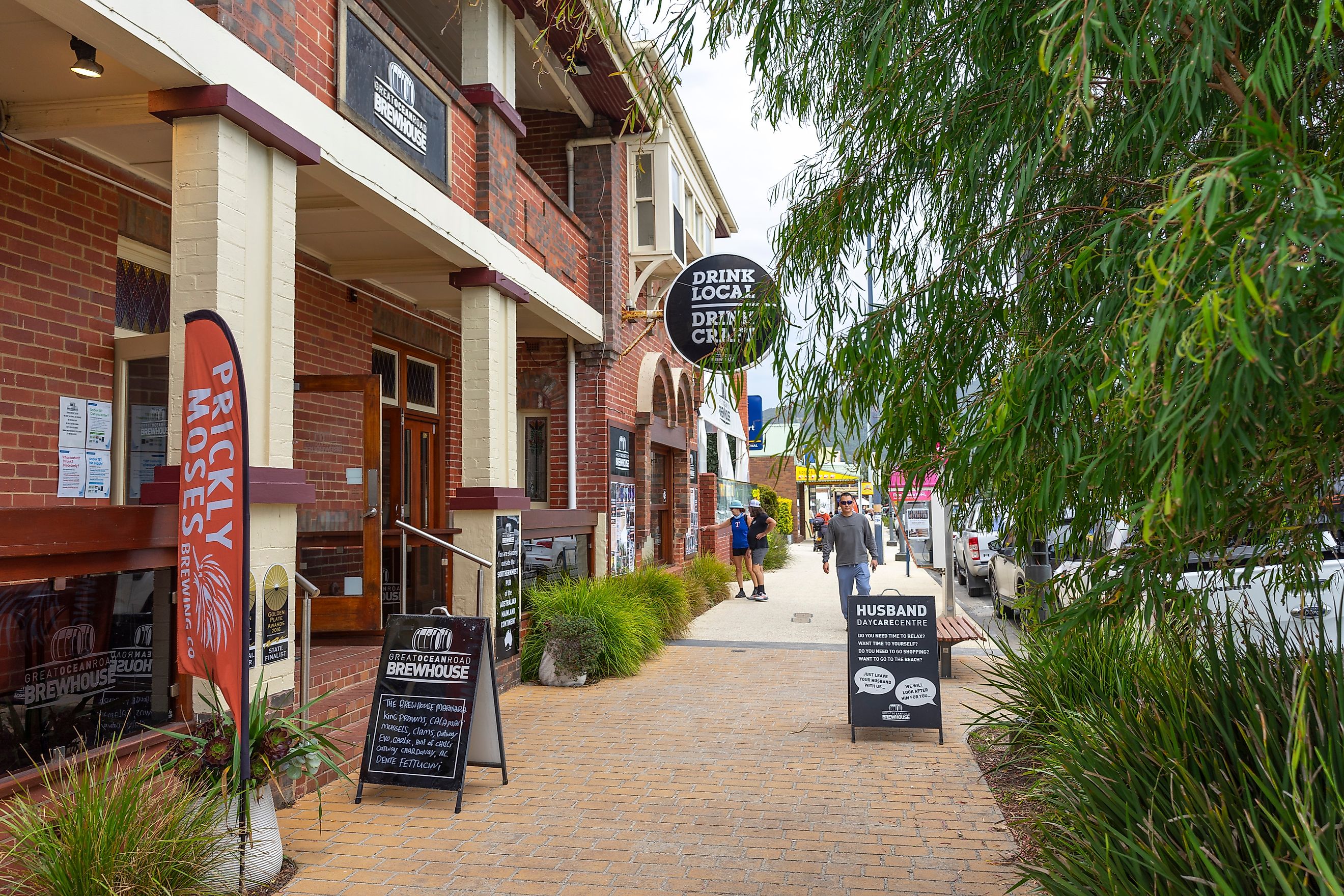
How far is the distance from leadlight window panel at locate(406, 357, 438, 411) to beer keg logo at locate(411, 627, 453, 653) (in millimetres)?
5582

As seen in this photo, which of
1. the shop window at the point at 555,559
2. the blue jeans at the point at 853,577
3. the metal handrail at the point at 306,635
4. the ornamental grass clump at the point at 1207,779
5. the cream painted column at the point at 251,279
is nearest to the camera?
the ornamental grass clump at the point at 1207,779

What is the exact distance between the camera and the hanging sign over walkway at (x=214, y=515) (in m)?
4.22

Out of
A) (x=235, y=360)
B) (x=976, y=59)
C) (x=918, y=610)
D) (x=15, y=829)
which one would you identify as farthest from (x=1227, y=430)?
(x=918, y=610)

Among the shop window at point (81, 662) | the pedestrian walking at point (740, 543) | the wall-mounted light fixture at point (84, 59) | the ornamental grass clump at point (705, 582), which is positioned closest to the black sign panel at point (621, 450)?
the ornamental grass clump at point (705, 582)

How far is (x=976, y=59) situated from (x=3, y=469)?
578 cm

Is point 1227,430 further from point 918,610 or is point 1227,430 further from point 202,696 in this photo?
point 918,610

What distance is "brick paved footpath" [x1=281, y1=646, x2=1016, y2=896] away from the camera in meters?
4.64

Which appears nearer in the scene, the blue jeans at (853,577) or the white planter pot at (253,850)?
the white planter pot at (253,850)

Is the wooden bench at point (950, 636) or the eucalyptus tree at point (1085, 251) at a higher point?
the eucalyptus tree at point (1085, 251)

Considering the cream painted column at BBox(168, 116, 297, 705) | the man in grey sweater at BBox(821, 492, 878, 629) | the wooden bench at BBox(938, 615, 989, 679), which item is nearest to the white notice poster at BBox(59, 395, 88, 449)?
the cream painted column at BBox(168, 116, 297, 705)

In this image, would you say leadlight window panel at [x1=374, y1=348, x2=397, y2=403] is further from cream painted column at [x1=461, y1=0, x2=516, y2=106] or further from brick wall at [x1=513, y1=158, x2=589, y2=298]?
cream painted column at [x1=461, y1=0, x2=516, y2=106]

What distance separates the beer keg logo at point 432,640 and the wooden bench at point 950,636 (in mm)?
4920

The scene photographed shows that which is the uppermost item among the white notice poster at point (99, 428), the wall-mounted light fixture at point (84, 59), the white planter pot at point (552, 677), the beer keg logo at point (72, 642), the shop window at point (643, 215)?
the shop window at point (643, 215)

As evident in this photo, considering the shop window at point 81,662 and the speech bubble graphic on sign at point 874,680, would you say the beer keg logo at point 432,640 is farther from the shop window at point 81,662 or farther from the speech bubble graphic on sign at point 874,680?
the speech bubble graphic on sign at point 874,680
